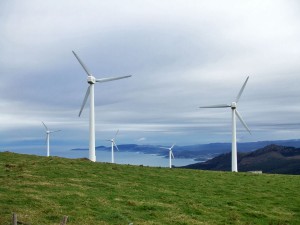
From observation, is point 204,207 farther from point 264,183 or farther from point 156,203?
point 264,183

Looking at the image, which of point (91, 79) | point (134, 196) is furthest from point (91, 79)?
point (134, 196)

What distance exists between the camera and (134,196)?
1119 inches

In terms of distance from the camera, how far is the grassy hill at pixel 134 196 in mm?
22406

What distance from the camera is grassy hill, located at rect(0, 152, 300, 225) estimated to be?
73.5 feet

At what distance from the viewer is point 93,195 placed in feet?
89.2

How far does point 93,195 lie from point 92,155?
27.9 metres

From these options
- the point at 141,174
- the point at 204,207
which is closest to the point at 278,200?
the point at 204,207

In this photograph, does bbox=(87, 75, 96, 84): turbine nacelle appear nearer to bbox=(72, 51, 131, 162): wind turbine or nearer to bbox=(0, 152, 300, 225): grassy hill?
bbox=(72, 51, 131, 162): wind turbine

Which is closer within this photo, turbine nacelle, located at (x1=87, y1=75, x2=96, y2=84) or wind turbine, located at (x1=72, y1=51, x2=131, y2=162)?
wind turbine, located at (x1=72, y1=51, x2=131, y2=162)

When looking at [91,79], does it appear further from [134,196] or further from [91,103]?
[134,196]

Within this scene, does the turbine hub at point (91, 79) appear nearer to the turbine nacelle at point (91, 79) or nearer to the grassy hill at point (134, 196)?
the turbine nacelle at point (91, 79)

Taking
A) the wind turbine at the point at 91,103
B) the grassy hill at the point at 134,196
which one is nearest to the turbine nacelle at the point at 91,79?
the wind turbine at the point at 91,103

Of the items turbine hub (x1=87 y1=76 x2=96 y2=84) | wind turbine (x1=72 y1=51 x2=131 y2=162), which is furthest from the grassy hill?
turbine hub (x1=87 y1=76 x2=96 y2=84)

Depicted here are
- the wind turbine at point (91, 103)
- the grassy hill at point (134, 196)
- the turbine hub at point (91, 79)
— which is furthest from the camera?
the turbine hub at point (91, 79)
